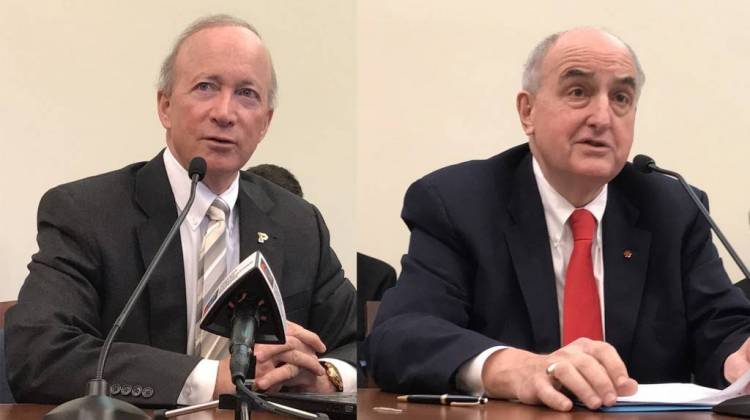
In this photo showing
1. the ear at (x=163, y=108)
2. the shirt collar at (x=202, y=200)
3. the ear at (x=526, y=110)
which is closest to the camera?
the shirt collar at (x=202, y=200)

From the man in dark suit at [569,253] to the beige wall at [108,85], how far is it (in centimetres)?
27

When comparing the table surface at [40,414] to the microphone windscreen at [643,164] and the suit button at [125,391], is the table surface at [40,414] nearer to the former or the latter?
the suit button at [125,391]

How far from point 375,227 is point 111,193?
53cm

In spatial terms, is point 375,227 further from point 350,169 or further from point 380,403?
point 380,403

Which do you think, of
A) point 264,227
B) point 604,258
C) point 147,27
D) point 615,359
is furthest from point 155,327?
point 604,258

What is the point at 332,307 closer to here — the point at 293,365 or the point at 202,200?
the point at 293,365

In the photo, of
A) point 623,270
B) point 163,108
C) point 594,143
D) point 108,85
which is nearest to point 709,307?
point 623,270

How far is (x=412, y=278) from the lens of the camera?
1.80 metres

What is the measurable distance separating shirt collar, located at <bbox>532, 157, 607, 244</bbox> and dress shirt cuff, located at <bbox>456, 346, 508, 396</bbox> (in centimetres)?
48

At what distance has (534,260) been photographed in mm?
1812

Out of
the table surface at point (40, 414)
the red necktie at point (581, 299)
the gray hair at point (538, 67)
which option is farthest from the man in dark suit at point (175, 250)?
the gray hair at point (538, 67)

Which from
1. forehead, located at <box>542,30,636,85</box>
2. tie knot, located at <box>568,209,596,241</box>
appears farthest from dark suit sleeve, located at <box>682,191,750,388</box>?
forehead, located at <box>542,30,636,85</box>

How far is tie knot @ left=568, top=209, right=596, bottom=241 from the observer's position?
1.90 metres

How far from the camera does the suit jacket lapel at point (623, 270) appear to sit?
1840mm
